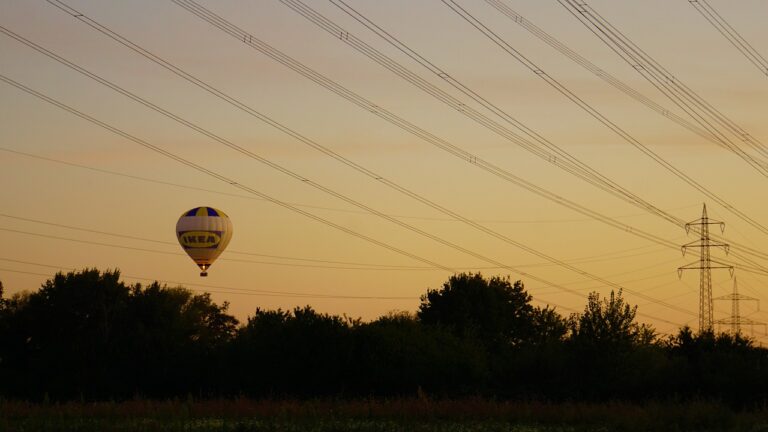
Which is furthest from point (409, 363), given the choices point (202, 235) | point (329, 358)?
point (202, 235)

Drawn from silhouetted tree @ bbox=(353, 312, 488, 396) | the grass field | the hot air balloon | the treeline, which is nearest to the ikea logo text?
the hot air balloon

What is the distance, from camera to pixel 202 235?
99.3 m

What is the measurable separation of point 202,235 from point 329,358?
2193 cm

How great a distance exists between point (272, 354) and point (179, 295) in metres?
94.6

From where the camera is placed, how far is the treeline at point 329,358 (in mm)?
70938

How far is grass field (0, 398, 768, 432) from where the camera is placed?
46781 millimetres

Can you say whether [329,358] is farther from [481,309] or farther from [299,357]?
[481,309]

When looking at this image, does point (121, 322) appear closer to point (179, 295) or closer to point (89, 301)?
point (89, 301)

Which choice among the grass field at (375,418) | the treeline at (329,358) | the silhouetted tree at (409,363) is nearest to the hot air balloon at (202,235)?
the treeline at (329,358)

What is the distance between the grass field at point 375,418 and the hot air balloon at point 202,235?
138 feet

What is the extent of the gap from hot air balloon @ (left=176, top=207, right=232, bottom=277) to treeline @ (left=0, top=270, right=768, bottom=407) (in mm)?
7562

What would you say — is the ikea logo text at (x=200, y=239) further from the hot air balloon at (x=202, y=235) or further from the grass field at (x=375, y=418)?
the grass field at (x=375, y=418)

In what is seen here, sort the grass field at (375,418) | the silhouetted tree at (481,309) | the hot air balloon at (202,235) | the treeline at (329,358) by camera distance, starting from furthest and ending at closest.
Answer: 1. the silhouetted tree at (481,309)
2. the hot air balloon at (202,235)
3. the treeline at (329,358)
4. the grass field at (375,418)

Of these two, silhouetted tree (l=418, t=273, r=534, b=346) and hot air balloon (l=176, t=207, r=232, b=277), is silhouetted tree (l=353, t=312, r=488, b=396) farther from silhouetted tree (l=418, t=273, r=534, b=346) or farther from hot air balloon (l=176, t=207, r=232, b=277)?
silhouetted tree (l=418, t=273, r=534, b=346)
